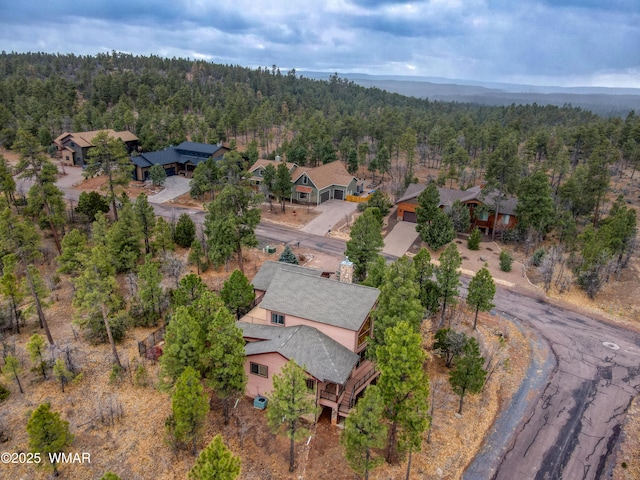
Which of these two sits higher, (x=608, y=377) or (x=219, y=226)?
(x=219, y=226)

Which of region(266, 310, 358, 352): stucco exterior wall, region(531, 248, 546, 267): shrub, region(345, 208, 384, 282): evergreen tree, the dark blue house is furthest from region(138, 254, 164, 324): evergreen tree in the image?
the dark blue house

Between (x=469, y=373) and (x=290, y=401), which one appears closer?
(x=290, y=401)

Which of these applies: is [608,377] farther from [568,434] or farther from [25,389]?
[25,389]

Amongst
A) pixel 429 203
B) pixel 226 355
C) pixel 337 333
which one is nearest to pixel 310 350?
pixel 337 333

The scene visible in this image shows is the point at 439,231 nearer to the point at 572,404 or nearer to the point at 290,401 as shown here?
the point at 572,404

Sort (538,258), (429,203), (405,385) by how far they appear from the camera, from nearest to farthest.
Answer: (405,385) → (538,258) → (429,203)

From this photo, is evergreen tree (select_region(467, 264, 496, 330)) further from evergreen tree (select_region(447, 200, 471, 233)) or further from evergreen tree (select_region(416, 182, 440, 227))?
evergreen tree (select_region(447, 200, 471, 233))

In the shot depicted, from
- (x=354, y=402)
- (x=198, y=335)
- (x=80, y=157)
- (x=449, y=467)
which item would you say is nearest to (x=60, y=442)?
(x=198, y=335)
